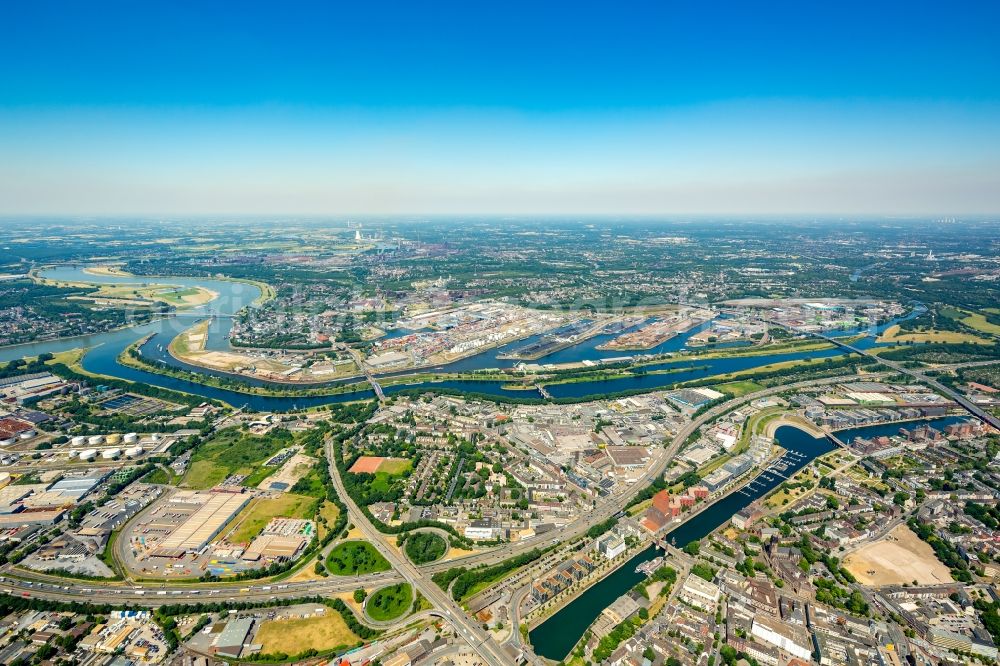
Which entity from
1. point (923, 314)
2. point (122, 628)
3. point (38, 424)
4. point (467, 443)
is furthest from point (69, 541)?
point (923, 314)

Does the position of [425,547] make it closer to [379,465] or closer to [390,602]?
[390,602]

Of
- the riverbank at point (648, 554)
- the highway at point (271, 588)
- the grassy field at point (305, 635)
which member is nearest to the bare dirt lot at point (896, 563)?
the riverbank at point (648, 554)

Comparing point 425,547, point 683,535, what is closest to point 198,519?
point 425,547

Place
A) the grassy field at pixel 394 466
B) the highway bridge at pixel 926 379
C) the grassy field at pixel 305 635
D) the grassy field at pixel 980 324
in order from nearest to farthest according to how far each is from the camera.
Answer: the grassy field at pixel 305 635
the grassy field at pixel 394 466
the highway bridge at pixel 926 379
the grassy field at pixel 980 324

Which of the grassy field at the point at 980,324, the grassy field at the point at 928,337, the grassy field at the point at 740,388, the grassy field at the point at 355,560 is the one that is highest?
the grassy field at the point at 980,324

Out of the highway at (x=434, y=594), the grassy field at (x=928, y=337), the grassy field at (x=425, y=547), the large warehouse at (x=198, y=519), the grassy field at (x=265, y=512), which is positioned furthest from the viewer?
the grassy field at (x=928, y=337)

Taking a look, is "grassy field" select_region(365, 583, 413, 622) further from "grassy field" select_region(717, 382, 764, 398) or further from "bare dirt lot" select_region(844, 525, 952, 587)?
"grassy field" select_region(717, 382, 764, 398)

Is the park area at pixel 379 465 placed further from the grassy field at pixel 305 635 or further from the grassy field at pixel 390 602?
the grassy field at pixel 305 635
